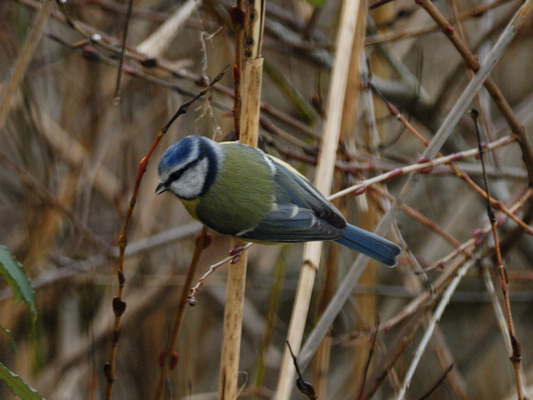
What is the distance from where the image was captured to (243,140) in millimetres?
1271

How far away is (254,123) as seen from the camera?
1.23m

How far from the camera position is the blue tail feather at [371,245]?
1.42 m

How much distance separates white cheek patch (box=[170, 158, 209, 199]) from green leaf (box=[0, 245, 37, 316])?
56 centimetres

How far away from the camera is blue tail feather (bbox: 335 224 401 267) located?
1.42m

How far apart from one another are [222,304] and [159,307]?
0.34 meters

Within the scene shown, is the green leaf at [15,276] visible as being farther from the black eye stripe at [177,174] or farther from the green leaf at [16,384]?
the black eye stripe at [177,174]

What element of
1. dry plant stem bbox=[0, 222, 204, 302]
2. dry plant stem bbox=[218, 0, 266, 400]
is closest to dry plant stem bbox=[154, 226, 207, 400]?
dry plant stem bbox=[218, 0, 266, 400]

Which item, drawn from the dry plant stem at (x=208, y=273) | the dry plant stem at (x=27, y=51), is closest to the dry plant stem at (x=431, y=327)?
the dry plant stem at (x=208, y=273)

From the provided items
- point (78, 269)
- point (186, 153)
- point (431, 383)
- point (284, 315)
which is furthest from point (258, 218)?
point (431, 383)

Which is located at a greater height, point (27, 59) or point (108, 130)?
point (108, 130)

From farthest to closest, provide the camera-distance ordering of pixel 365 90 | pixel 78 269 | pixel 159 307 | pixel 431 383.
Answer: pixel 431 383 < pixel 159 307 < pixel 78 269 < pixel 365 90

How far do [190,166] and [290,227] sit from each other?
1.04ft

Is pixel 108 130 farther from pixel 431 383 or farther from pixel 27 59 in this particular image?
pixel 431 383

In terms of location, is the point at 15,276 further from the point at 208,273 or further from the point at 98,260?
the point at 98,260
